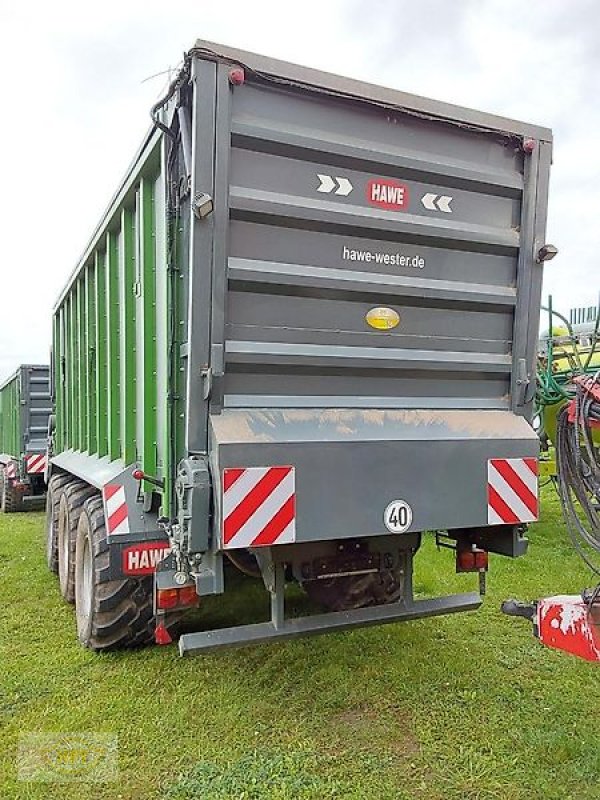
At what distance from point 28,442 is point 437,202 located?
9.92 meters

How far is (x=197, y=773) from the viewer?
A: 295 cm

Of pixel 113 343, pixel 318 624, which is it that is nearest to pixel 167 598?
pixel 318 624

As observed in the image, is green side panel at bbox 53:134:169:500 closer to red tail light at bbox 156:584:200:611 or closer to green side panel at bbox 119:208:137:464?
green side panel at bbox 119:208:137:464

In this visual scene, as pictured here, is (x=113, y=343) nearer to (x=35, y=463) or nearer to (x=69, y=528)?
(x=69, y=528)

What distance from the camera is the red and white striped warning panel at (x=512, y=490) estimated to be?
11.2ft

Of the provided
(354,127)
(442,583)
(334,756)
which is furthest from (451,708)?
(354,127)

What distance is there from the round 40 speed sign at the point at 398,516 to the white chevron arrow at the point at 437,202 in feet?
4.79

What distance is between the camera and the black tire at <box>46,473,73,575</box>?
247 inches

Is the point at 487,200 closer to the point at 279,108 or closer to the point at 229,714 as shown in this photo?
the point at 279,108

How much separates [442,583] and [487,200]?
334 centimetres

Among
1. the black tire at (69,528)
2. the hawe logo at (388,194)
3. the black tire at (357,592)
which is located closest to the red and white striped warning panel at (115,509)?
the black tire at (69,528)

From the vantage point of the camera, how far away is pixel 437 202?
3.47 meters

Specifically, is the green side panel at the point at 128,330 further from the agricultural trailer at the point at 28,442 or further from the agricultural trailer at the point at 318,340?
the agricultural trailer at the point at 28,442

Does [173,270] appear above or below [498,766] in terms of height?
above
